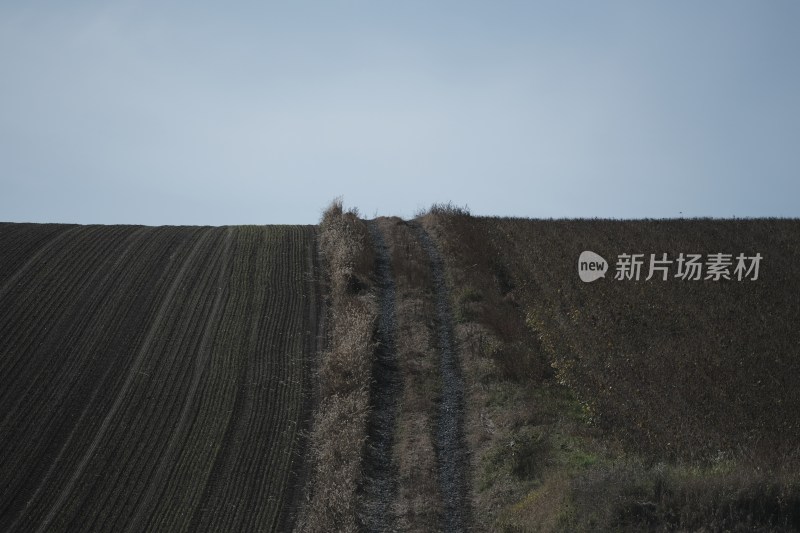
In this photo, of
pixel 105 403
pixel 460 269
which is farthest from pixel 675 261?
pixel 105 403

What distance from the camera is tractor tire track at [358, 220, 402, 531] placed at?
20.4 m

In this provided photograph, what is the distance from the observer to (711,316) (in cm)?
2917

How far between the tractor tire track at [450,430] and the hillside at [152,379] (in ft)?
14.1

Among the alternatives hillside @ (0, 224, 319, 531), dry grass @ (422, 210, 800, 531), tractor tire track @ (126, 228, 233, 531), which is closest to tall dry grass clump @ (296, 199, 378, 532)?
hillside @ (0, 224, 319, 531)

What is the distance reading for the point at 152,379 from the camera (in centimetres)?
2719

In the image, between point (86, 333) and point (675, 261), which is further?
point (675, 261)

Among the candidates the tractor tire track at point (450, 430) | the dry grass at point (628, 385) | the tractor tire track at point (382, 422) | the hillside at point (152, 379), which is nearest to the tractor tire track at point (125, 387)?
the hillside at point (152, 379)

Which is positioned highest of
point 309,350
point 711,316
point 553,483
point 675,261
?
point 675,261

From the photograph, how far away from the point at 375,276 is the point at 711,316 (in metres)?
14.3

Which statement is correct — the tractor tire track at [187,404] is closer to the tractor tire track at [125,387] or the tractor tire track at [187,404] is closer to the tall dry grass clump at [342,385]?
the tractor tire track at [125,387]

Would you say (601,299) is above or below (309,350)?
above

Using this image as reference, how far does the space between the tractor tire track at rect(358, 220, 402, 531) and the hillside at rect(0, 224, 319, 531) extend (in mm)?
2185

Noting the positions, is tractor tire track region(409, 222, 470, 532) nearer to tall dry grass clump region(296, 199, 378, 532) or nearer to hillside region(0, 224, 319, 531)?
tall dry grass clump region(296, 199, 378, 532)

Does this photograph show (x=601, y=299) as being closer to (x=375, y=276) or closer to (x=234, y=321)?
(x=375, y=276)
